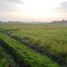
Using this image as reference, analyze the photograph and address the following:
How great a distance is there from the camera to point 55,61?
68.6 ft

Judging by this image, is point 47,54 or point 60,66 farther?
point 47,54

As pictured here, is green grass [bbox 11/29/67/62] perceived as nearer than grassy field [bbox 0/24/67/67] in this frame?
No

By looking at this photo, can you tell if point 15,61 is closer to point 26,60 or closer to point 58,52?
point 26,60

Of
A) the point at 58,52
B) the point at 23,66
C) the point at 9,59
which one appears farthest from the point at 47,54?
the point at 23,66

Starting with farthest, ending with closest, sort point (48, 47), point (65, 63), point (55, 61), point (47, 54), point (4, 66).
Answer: point (48, 47)
point (47, 54)
point (55, 61)
point (65, 63)
point (4, 66)

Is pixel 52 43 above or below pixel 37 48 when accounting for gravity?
below

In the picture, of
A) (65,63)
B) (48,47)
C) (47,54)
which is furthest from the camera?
(48,47)

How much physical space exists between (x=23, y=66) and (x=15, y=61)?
8.27 feet

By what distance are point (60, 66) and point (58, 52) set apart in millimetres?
6063

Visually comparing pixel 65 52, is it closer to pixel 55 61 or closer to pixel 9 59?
pixel 55 61

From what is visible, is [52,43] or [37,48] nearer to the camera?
[37,48]

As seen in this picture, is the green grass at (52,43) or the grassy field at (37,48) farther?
the green grass at (52,43)

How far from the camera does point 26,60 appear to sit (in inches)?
806

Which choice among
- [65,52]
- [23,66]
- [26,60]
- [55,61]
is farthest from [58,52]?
[23,66]
